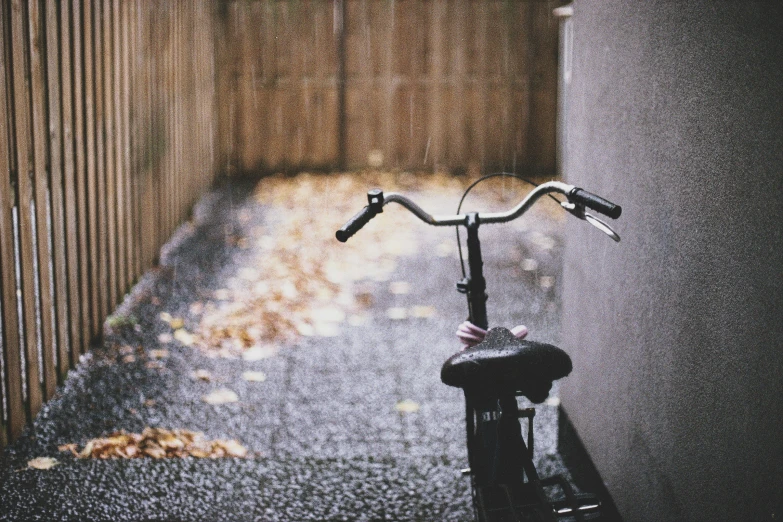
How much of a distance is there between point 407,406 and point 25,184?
2315mm

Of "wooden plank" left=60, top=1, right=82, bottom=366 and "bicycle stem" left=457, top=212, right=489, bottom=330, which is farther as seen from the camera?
"wooden plank" left=60, top=1, right=82, bottom=366

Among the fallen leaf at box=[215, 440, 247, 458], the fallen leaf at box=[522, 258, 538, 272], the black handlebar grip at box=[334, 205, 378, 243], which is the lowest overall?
the fallen leaf at box=[215, 440, 247, 458]

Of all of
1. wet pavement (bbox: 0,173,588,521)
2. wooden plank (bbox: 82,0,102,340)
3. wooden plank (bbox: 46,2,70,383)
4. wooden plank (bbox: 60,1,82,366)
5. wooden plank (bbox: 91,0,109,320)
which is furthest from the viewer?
wooden plank (bbox: 91,0,109,320)

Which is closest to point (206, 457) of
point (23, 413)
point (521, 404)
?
point (23, 413)

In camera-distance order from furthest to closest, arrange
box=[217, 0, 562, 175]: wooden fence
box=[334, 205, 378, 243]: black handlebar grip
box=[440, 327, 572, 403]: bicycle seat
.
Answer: box=[217, 0, 562, 175]: wooden fence
box=[334, 205, 378, 243]: black handlebar grip
box=[440, 327, 572, 403]: bicycle seat

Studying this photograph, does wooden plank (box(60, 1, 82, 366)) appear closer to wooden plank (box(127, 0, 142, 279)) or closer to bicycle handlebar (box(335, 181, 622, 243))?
wooden plank (box(127, 0, 142, 279))

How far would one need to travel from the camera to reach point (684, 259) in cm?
270

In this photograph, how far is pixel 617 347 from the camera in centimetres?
345

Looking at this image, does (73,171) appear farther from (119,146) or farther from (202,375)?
(202,375)

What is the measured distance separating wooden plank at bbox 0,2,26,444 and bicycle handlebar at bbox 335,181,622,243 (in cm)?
205

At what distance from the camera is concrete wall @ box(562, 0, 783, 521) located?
214 cm

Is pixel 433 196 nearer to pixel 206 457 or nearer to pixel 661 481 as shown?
pixel 206 457

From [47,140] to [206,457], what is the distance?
1.95 m

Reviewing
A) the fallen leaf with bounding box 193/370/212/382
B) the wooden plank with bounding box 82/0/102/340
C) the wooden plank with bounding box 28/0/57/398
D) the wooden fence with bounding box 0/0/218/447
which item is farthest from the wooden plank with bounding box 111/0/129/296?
the wooden plank with bounding box 28/0/57/398
